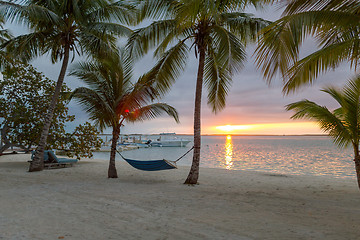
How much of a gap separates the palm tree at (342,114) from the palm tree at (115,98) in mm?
3379

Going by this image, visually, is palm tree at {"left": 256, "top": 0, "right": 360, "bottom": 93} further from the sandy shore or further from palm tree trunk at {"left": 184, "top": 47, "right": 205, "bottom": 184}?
palm tree trunk at {"left": 184, "top": 47, "right": 205, "bottom": 184}

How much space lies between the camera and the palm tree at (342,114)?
439 cm

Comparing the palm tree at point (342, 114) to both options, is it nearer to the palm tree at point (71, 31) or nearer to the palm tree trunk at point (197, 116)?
the palm tree trunk at point (197, 116)

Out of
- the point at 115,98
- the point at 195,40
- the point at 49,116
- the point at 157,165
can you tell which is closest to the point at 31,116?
the point at 49,116

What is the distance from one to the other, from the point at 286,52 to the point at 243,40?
378 centimetres

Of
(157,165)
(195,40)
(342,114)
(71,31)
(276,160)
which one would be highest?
(71,31)

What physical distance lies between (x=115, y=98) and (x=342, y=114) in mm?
5669

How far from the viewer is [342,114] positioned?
486 centimetres

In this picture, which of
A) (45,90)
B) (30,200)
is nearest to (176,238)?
(30,200)

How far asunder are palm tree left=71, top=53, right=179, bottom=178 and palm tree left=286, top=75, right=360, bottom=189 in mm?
3379

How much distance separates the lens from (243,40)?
6.20 meters

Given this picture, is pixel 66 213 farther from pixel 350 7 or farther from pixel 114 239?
pixel 350 7

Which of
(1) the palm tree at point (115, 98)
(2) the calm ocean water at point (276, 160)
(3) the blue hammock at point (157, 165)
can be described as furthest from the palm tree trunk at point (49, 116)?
(2) the calm ocean water at point (276, 160)

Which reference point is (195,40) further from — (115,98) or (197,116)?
(115,98)
